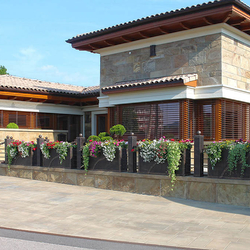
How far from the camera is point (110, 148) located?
10.5 meters

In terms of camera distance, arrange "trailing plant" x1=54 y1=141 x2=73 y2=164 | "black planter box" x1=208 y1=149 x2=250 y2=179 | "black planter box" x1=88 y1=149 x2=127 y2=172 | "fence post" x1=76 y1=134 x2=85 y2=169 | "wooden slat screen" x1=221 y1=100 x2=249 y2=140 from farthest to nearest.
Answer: "wooden slat screen" x1=221 y1=100 x2=249 y2=140
"trailing plant" x1=54 y1=141 x2=73 y2=164
"fence post" x1=76 y1=134 x2=85 y2=169
"black planter box" x1=88 y1=149 x2=127 y2=172
"black planter box" x1=208 y1=149 x2=250 y2=179

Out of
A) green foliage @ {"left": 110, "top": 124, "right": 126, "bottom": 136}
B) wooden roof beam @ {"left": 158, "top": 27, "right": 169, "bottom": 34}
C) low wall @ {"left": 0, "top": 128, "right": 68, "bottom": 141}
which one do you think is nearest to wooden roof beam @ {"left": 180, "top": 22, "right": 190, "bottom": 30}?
wooden roof beam @ {"left": 158, "top": 27, "right": 169, "bottom": 34}

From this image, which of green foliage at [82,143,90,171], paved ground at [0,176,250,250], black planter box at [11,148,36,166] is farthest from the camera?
black planter box at [11,148,36,166]

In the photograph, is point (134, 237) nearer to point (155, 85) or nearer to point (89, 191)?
point (89, 191)

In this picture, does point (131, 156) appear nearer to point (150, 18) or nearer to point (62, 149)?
point (62, 149)

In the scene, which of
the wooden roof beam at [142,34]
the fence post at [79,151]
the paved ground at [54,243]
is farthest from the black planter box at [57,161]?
the wooden roof beam at [142,34]

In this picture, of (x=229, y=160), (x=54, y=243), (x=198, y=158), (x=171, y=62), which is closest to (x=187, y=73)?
(x=171, y=62)

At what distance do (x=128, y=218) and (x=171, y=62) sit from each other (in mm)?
8188

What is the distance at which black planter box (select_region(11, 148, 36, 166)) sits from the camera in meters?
13.0

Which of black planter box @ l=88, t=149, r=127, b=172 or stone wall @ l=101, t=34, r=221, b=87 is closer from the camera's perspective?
black planter box @ l=88, t=149, r=127, b=172

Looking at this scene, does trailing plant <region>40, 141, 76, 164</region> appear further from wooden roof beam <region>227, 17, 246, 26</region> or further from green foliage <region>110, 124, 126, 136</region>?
wooden roof beam <region>227, 17, 246, 26</region>

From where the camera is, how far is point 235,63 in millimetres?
13219

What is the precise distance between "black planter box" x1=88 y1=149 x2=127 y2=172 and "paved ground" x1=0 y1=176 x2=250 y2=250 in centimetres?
76

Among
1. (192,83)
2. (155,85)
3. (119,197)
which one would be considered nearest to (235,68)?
(192,83)
